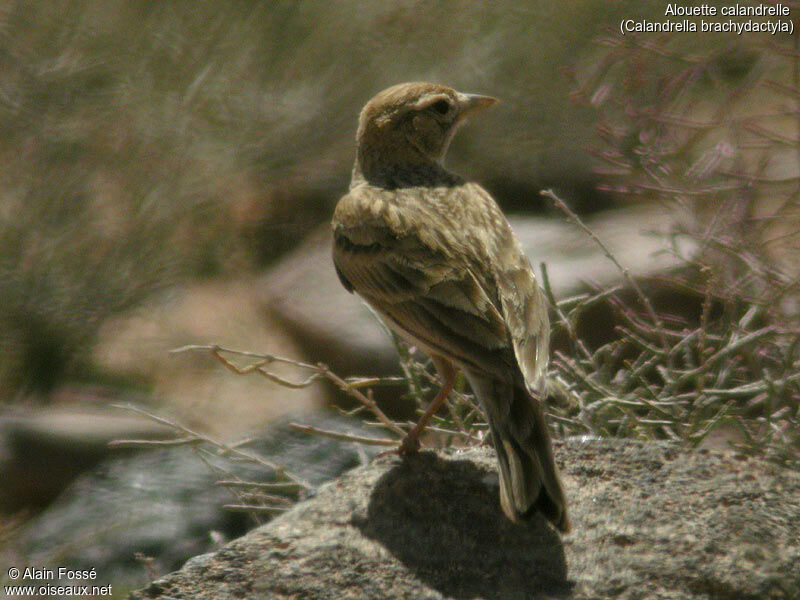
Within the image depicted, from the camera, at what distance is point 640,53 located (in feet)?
15.5

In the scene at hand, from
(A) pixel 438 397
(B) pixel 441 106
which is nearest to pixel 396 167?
(B) pixel 441 106

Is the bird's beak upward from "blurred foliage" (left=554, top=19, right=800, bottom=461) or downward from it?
upward

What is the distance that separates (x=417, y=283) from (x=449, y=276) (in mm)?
117

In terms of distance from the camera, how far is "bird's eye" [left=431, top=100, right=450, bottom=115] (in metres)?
4.61

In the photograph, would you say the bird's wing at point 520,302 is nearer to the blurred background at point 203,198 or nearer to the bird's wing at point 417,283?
the bird's wing at point 417,283

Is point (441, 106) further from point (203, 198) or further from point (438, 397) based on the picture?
point (203, 198)

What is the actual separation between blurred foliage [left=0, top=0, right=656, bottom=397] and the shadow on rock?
5049 millimetres

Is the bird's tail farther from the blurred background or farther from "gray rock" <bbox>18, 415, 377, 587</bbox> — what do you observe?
the blurred background

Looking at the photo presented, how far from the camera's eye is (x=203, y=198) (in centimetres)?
834

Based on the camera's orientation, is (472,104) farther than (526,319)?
Yes

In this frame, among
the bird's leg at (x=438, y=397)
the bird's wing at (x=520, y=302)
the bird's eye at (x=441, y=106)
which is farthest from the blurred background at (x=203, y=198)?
the bird's leg at (x=438, y=397)

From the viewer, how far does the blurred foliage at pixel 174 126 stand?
303 inches

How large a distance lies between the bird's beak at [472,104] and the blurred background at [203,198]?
243 centimetres

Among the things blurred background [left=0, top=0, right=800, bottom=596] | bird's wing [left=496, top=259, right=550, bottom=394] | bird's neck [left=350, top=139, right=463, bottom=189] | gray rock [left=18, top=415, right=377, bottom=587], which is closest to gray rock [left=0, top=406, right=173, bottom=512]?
blurred background [left=0, top=0, right=800, bottom=596]
